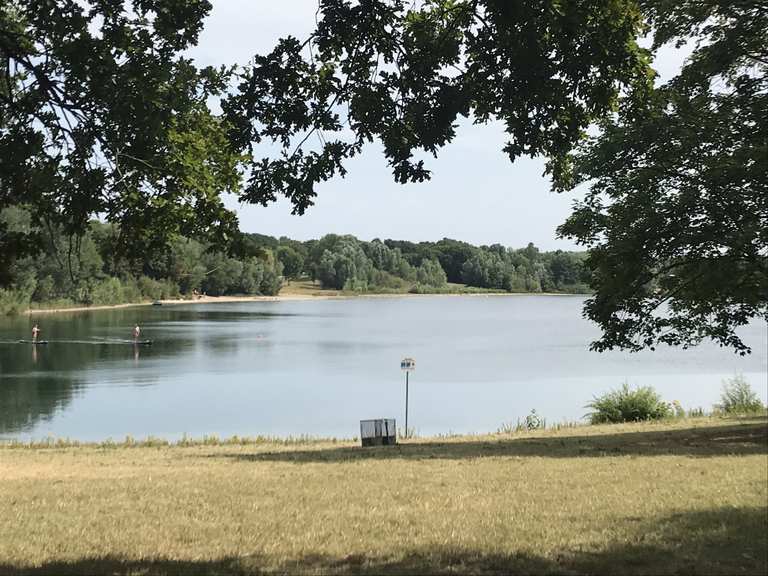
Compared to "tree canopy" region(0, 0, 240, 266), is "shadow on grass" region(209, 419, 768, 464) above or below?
below

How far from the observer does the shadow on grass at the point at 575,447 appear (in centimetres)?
1357

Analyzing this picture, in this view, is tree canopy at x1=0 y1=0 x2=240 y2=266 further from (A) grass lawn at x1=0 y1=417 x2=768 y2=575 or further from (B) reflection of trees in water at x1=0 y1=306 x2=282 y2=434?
(B) reflection of trees in water at x1=0 y1=306 x2=282 y2=434

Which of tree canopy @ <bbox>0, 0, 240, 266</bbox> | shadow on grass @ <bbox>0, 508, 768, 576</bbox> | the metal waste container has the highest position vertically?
tree canopy @ <bbox>0, 0, 240, 266</bbox>

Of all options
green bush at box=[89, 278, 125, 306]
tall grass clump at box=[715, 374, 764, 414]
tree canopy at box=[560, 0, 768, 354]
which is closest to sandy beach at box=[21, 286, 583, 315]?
green bush at box=[89, 278, 125, 306]

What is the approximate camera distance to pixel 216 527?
765cm

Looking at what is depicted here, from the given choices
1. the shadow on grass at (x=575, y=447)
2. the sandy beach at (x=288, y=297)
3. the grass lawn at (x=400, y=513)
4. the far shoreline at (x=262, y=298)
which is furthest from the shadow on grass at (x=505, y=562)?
the sandy beach at (x=288, y=297)

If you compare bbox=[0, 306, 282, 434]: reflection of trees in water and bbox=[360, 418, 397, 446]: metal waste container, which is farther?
bbox=[0, 306, 282, 434]: reflection of trees in water

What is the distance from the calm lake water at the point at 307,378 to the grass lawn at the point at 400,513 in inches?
455

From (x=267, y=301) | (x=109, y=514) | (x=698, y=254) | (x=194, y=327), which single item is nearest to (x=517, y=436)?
(x=698, y=254)

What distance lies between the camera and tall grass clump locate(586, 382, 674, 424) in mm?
22547

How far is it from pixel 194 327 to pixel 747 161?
65326 mm

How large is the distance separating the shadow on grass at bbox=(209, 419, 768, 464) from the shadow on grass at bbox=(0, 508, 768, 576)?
674cm

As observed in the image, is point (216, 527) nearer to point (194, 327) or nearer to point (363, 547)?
point (363, 547)

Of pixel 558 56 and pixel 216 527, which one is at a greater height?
pixel 558 56
